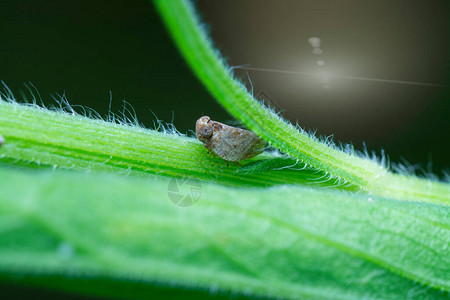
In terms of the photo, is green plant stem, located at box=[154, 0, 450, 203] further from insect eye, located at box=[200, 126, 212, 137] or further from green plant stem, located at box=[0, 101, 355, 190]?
insect eye, located at box=[200, 126, 212, 137]

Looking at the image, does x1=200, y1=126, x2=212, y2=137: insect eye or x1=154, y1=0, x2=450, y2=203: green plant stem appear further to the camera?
x1=200, y1=126, x2=212, y2=137: insect eye

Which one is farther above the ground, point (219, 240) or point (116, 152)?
point (116, 152)

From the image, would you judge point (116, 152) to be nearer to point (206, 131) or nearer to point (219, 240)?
point (206, 131)

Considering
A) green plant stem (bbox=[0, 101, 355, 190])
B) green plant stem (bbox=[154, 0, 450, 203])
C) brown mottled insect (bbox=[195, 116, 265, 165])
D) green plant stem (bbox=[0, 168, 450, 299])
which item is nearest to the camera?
green plant stem (bbox=[0, 168, 450, 299])

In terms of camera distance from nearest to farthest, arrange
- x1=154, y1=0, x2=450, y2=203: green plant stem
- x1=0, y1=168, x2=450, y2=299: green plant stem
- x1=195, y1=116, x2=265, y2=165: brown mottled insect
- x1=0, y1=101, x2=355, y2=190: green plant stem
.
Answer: x1=0, y1=168, x2=450, y2=299: green plant stem < x1=154, y1=0, x2=450, y2=203: green plant stem < x1=0, y1=101, x2=355, y2=190: green plant stem < x1=195, y1=116, x2=265, y2=165: brown mottled insect

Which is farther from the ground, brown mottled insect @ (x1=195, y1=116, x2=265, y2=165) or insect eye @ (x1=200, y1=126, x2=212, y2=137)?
insect eye @ (x1=200, y1=126, x2=212, y2=137)

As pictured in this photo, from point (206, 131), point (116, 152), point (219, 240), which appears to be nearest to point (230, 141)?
point (206, 131)

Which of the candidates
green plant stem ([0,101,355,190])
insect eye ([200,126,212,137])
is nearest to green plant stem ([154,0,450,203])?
green plant stem ([0,101,355,190])

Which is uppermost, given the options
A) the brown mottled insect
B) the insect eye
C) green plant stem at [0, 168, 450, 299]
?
the insect eye
